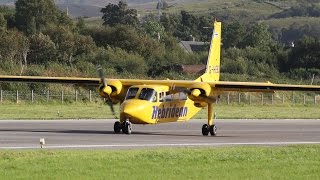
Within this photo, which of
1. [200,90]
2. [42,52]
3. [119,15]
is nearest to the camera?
[200,90]

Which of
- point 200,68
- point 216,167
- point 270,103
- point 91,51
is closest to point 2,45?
point 91,51

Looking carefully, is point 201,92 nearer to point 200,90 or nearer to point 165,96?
point 200,90

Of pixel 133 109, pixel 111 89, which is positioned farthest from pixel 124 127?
pixel 111 89

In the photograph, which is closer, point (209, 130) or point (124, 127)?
point (124, 127)

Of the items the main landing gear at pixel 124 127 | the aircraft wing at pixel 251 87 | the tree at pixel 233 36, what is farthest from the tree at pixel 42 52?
the main landing gear at pixel 124 127

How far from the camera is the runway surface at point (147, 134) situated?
30797mm

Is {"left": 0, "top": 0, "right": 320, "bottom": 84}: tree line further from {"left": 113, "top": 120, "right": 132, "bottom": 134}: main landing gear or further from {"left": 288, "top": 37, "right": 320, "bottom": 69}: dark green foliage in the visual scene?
{"left": 113, "top": 120, "right": 132, "bottom": 134}: main landing gear

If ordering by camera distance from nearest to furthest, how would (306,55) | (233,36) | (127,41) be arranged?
(306,55), (127,41), (233,36)

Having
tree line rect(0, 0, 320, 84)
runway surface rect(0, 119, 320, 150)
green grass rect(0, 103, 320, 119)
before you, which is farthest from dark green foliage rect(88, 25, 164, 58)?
runway surface rect(0, 119, 320, 150)

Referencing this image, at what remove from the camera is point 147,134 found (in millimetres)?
36969

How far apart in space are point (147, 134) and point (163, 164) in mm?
13699

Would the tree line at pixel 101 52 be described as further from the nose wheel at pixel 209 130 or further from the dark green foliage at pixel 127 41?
the nose wheel at pixel 209 130

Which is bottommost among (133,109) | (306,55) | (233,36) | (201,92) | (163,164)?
(233,36)

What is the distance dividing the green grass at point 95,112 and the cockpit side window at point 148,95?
42.6ft
